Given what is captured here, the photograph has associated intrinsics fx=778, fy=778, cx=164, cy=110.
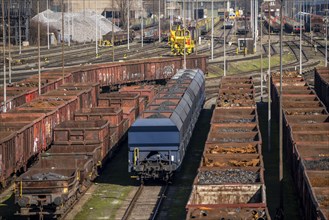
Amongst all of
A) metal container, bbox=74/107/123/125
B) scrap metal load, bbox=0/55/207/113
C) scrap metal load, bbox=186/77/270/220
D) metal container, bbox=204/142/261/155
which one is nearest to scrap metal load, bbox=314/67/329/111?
scrap metal load, bbox=186/77/270/220

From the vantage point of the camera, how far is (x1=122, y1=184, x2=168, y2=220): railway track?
30.2 meters

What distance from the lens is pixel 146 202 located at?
32219 mm

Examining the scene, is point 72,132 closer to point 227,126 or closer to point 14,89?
point 227,126

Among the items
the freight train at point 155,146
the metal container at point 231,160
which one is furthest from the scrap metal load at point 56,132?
the metal container at point 231,160

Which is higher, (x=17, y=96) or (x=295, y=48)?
(x=295, y=48)

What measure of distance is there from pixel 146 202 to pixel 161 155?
2483mm

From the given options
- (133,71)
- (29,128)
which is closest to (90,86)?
(133,71)

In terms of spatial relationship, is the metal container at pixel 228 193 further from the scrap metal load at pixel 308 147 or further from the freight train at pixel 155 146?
the freight train at pixel 155 146

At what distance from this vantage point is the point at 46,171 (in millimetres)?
30031

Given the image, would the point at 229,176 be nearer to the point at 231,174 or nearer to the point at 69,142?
the point at 231,174

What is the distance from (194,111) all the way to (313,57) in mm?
A: 54522

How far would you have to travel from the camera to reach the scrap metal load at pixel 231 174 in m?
21.6

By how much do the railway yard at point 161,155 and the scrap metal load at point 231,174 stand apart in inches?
1.5

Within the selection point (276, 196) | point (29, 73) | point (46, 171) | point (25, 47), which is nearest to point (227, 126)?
point (276, 196)
